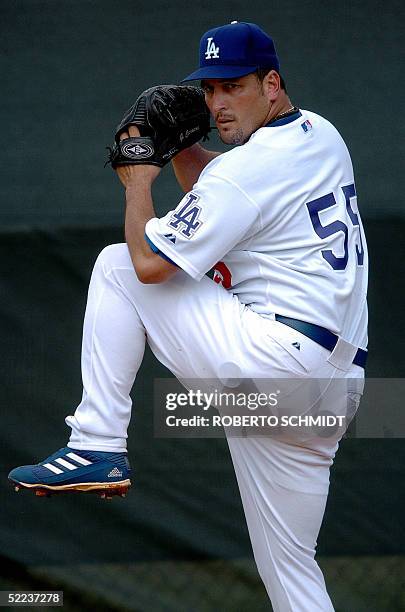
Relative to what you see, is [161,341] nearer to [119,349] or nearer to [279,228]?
[119,349]

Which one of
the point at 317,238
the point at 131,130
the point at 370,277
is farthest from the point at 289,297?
the point at 370,277

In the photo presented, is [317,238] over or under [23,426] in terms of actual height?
over

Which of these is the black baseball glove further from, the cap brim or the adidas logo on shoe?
the adidas logo on shoe

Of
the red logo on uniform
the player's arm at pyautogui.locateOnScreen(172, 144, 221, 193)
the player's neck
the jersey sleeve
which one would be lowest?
the red logo on uniform

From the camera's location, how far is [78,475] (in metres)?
2.28

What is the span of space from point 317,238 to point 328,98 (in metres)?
1.01

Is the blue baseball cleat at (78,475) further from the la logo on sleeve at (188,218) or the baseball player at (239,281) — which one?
the la logo on sleeve at (188,218)

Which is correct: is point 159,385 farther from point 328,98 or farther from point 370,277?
point 328,98

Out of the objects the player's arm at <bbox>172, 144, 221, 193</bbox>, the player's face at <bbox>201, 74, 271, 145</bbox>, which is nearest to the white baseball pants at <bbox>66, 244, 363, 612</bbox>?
the player's face at <bbox>201, 74, 271, 145</bbox>

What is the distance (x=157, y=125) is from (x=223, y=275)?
13.5 inches

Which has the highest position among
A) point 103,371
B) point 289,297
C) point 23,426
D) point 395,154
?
point 395,154

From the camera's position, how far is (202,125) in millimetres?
2562

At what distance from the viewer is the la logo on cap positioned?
93.0 inches

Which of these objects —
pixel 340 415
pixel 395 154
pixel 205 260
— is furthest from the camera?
pixel 395 154
